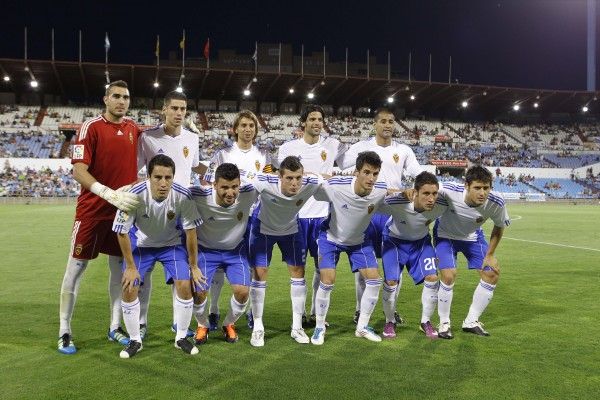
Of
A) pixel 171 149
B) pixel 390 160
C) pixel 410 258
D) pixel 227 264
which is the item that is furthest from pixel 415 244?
pixel 171 149

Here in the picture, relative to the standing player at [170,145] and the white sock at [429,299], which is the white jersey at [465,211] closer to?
the white sock at [429,299]

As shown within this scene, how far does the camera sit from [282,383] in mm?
4125

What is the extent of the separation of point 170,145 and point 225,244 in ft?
4.02

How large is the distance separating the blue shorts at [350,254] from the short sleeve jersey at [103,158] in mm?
2140

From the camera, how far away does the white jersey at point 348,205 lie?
566cm

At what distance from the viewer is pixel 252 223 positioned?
19.4 ft

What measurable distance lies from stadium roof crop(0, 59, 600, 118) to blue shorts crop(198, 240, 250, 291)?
4396 cm

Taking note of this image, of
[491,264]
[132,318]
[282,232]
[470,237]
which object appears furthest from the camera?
[470,237]

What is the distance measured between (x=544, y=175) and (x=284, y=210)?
162ft

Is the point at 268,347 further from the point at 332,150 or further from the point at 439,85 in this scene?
the point at 439,85

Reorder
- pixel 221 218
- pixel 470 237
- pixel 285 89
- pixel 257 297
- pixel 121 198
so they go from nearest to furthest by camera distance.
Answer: pixel 121 198 → pixel 221 218 → pixel 257 297 → pixel 470 237 → pixel 285 89

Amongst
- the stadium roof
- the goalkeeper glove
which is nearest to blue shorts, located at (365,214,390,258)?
the goalkeeper glove

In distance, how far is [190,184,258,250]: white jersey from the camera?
530 cm

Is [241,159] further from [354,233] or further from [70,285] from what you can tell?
[70,285]
